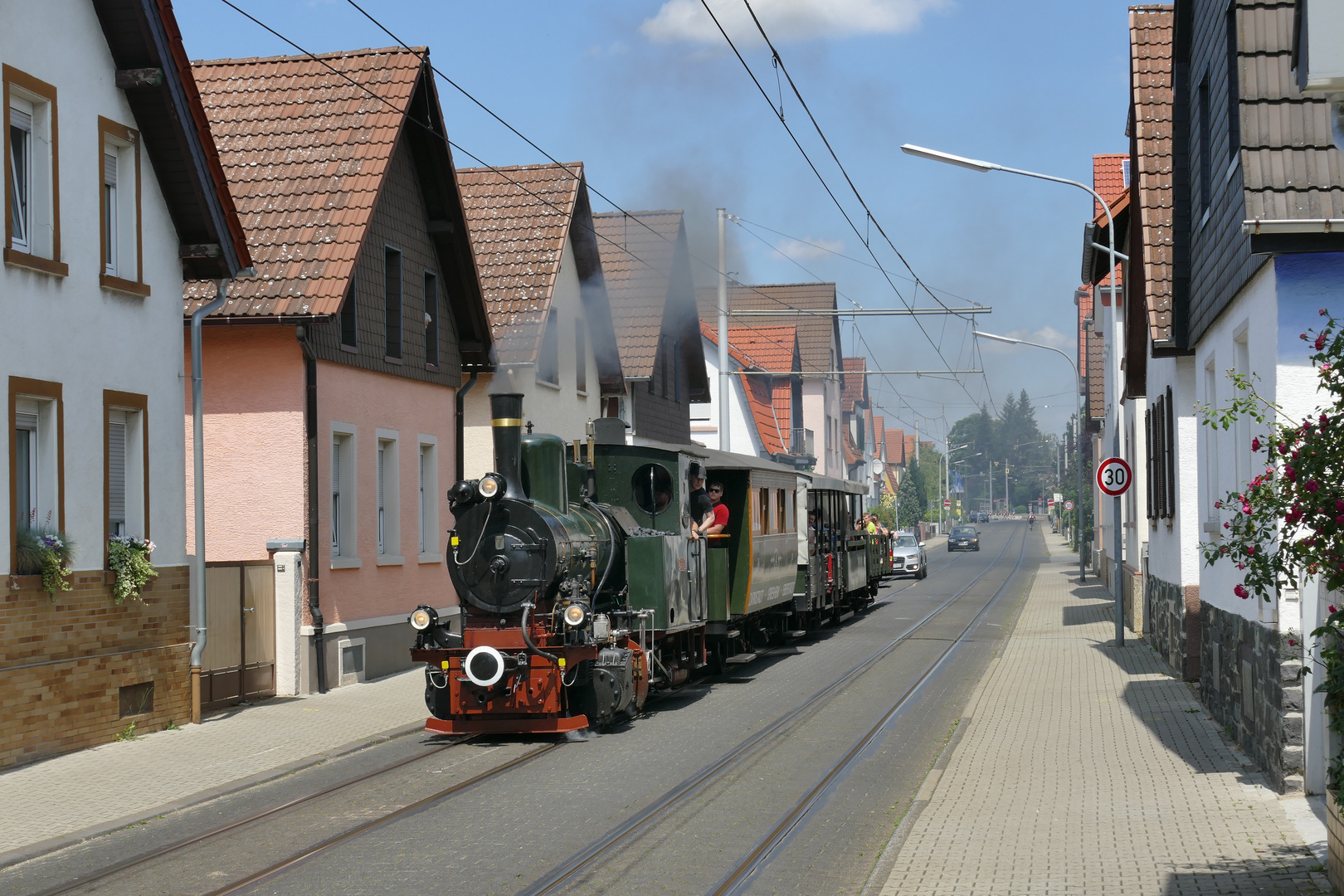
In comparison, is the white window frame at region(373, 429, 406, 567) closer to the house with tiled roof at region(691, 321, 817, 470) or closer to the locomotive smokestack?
the locomotive smokestack

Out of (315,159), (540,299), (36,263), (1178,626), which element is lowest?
(1178,626)

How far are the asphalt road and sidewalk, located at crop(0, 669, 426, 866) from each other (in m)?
0.31

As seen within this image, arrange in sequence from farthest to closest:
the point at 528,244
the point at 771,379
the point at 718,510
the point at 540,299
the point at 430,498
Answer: the point at 771,379 → the point at 528,244 → the point at 540,299 → the point at 430,498 → the point at 718,510

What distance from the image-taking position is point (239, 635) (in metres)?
15.6

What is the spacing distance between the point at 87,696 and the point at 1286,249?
33.6ft

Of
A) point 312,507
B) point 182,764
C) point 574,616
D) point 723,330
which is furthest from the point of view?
point 723,330

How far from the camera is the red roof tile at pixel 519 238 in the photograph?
2439 cm

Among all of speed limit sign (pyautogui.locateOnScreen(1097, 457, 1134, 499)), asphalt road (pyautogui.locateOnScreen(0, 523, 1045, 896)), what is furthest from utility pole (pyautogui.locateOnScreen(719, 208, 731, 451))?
asphalt road (pyautogui.locateOnScreen(0, 523, 1045, 896))

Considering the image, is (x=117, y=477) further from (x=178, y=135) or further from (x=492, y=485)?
(x=492, y=485)

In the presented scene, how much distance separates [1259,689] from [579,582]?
5.90 m

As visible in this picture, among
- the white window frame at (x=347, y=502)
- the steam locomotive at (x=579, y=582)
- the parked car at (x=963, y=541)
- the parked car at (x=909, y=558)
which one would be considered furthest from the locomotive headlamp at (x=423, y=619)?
the parked car at (x=963, y=541)

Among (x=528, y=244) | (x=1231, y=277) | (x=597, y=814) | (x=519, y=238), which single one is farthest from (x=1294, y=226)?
(x=519, y=238)

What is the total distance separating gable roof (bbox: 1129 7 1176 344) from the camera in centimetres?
1564

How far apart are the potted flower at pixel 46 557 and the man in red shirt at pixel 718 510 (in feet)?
22.8
